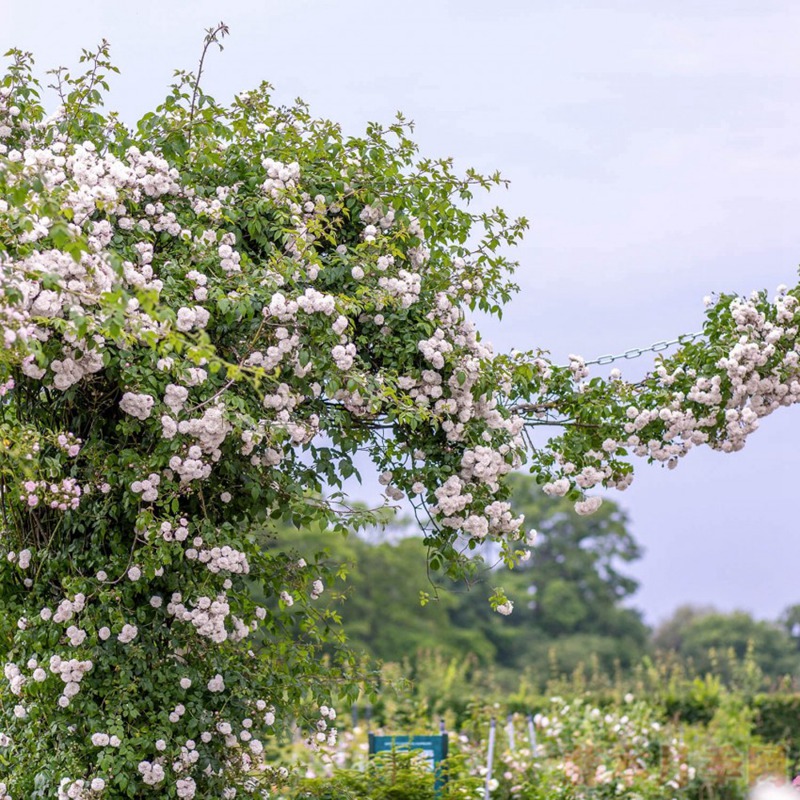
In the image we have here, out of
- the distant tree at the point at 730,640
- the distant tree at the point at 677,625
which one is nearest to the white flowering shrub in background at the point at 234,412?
the distant tree at the point at 730,640

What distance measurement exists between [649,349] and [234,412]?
2.33 meters

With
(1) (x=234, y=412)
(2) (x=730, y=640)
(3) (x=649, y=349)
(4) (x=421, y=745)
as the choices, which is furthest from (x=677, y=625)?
(1) (x=234, y=412)

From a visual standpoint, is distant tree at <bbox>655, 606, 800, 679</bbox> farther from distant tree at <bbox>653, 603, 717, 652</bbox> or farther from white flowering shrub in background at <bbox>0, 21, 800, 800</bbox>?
white flowering shrub in background at <bbox>0, 21, 800, 800</bbox>

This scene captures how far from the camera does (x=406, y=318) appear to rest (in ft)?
17.0

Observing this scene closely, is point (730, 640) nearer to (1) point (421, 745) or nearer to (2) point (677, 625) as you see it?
(2) point (677, 625)

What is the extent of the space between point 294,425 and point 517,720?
6.55m

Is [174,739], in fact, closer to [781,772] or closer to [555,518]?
[781,772]

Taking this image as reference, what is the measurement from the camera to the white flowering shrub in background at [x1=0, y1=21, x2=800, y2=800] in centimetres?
462

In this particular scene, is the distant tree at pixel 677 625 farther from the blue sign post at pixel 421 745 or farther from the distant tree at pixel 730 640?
the blue sign post at pixel 421 745

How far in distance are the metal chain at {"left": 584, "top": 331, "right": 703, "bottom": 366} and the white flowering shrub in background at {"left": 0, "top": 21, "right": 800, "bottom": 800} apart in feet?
0.41

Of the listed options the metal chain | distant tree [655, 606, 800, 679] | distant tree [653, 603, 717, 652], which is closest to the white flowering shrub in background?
the metal chain

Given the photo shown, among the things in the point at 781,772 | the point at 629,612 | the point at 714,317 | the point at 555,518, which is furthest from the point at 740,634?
the point at 714,317

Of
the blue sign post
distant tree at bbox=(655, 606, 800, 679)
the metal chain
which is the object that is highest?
the metal chain

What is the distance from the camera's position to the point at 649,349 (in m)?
5.87
